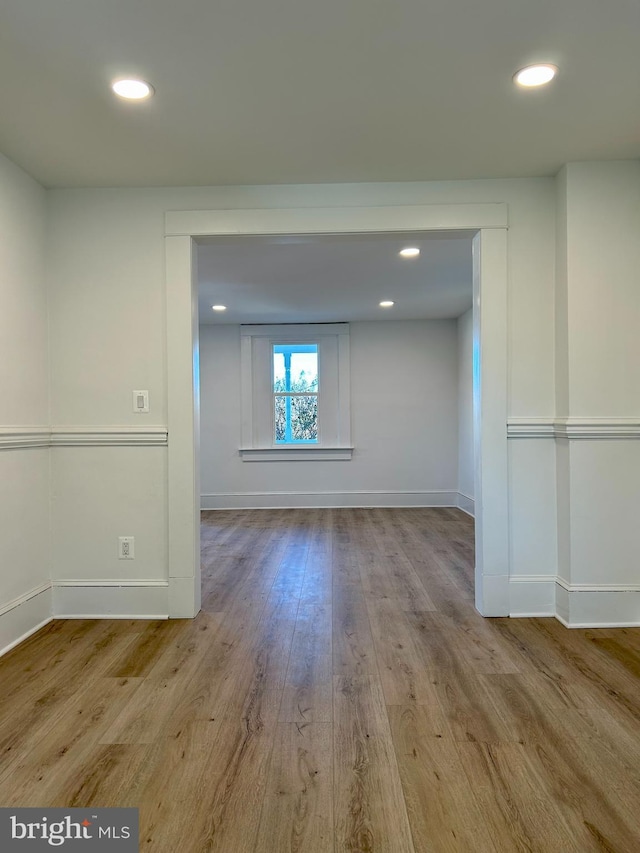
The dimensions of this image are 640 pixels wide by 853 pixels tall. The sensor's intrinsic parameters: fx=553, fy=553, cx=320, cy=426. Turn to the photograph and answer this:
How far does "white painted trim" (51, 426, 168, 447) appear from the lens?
10.1 ft

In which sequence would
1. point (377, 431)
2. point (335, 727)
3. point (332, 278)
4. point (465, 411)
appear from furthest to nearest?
1. point (377, 431)
2. point (465, 411)
3. point (332, 278)
4. point (335, 727)

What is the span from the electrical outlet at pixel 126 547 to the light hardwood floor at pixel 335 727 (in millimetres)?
361

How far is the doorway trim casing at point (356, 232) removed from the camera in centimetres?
303

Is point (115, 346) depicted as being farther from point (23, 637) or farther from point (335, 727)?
point (335, 727)

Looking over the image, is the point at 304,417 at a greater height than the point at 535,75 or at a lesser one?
lesser

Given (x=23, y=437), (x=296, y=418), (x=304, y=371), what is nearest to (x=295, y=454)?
(x=296, y=418)

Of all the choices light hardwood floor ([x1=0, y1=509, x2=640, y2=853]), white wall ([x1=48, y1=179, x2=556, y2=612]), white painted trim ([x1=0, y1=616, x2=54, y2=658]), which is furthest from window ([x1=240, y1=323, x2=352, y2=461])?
white painted trim ([x1=0, y1=616, x2=54, y2=658])

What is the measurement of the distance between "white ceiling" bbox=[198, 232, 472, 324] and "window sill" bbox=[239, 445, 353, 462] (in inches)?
64.2

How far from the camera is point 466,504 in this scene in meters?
6.61

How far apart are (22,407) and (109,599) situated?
1151 mm

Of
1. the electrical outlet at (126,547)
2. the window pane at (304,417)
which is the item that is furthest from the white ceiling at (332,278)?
the electrical outlet at (126,547)

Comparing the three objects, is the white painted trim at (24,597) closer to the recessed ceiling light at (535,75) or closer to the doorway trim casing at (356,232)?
the doorway trim casing at (356,232)

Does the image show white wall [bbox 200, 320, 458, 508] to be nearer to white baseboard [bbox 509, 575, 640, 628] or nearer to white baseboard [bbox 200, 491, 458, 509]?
white baseboard [bbox 200, 491, 458, 509]

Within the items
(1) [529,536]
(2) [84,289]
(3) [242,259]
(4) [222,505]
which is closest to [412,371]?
(4) [222,505]
